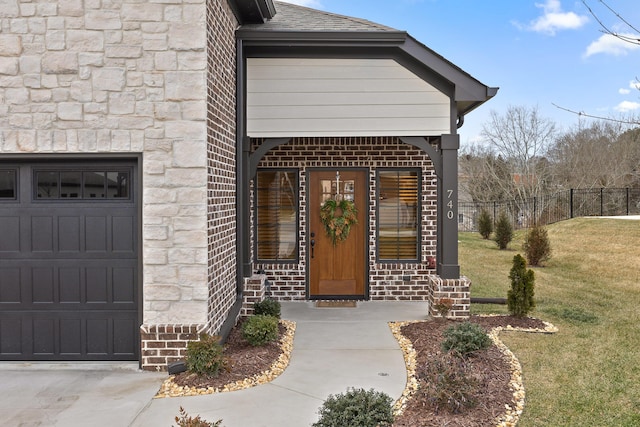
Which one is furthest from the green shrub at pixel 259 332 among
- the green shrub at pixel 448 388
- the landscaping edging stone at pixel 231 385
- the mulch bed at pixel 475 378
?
the green shrub at pixel 448 388

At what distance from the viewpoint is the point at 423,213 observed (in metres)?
9.66

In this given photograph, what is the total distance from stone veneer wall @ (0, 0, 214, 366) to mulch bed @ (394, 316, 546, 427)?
97.1 inches

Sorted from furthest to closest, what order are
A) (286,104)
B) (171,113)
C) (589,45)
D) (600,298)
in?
(589,45) → (600,298) → (286,104) → (171,113)

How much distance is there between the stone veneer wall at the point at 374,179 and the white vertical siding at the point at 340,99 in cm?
167

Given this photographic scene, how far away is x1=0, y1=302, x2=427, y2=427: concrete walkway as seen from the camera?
4508mm

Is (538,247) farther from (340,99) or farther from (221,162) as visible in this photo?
(221,162)

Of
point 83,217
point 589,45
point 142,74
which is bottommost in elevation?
point 83,217

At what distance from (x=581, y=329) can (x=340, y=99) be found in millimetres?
4862

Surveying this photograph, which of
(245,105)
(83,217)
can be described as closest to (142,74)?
(83,217)

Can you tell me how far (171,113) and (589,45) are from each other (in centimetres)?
3607

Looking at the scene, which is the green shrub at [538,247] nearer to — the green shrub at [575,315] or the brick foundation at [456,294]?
the green shrub at [575,315]

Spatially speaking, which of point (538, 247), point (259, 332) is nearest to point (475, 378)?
point (259, 332)

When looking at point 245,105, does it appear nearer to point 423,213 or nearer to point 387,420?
point 423,213

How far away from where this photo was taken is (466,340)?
6.07 meters
